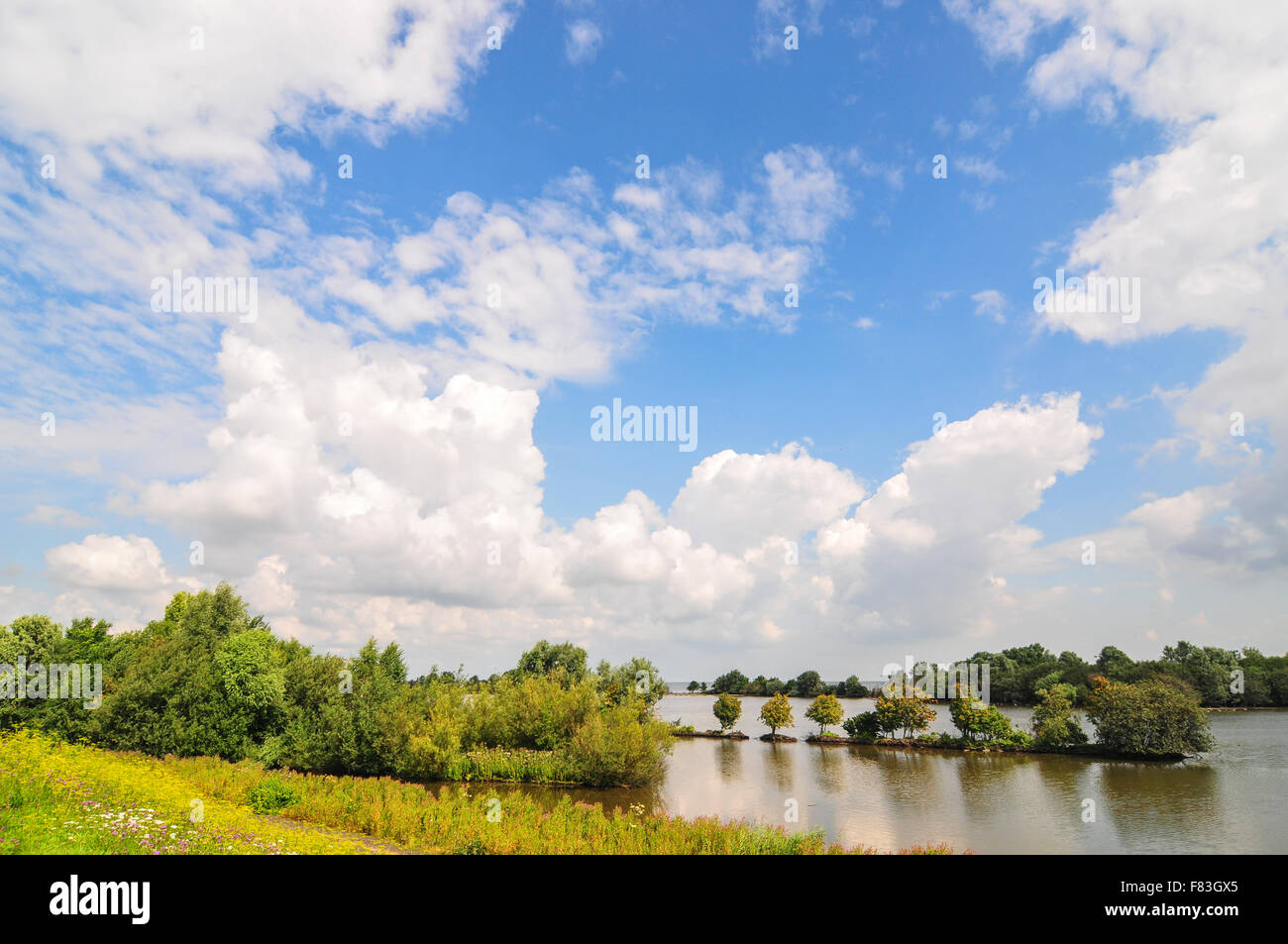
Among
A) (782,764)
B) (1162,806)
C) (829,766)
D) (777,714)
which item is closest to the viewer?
(1162,806)

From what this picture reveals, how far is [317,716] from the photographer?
35.3m

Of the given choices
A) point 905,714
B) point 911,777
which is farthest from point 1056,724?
point 911,777

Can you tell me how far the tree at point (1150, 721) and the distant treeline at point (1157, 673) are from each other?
20.9 meters

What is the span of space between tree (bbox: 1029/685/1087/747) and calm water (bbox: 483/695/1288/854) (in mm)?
2119

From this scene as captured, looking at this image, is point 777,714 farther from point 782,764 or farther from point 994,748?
point 994,748

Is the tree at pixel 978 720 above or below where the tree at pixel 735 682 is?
above

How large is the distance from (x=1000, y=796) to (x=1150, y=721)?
1880 centimetres

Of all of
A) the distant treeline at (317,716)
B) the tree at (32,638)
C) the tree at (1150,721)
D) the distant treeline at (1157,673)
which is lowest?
the distant treeline at (1157,673)

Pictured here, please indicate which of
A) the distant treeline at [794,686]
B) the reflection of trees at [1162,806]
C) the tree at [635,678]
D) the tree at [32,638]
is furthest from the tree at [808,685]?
the tree at [32,638]

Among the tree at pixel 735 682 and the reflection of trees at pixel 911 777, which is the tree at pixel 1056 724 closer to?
the reflection of trees at pixel 911 777

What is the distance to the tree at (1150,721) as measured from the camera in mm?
40750

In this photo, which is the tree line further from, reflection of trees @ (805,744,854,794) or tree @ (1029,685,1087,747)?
reflection of trees @ (805,744,854,794)
